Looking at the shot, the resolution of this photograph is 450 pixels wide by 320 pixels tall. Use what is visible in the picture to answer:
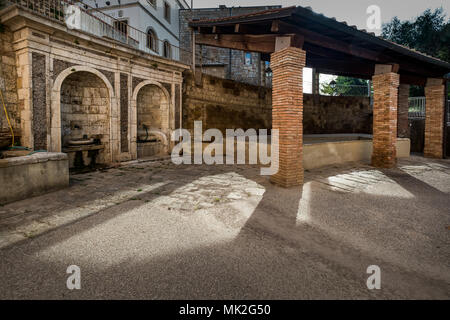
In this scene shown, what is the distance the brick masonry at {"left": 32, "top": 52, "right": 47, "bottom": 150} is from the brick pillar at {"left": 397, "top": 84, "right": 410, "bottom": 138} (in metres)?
15.3

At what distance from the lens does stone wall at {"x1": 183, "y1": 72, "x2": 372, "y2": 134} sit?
12.1m

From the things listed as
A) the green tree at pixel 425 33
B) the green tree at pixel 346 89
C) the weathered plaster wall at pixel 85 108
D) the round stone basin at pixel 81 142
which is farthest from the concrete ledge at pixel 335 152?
the green tree at pixel 346 89

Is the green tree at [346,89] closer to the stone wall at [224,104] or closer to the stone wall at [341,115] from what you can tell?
the stone wall at [341,115]

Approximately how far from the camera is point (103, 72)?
855 cm

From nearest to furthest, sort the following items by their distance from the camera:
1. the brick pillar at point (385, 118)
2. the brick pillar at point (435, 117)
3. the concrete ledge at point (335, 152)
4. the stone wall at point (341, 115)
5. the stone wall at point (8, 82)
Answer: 1. the stone wall at point (8, 82)
2. the brick pillar at point (385, 118)
3. the concrete ledge at point (335, 152)
4. the brick pillar at point (435, 117)
5. the stone wall at point (341, 115)

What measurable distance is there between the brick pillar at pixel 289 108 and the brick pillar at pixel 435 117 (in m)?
8.78

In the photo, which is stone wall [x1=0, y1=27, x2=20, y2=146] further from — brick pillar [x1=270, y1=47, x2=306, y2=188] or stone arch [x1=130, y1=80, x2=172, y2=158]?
brick pillar [x1=270, y1=47, x2=306, y2=188]

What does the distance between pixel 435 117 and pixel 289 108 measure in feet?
31.2

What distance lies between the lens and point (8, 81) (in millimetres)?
6535

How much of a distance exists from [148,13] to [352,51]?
1605 centimetres

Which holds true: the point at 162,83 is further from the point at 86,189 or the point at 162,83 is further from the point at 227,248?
the point at 227,248

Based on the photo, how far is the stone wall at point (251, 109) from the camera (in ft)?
39.5

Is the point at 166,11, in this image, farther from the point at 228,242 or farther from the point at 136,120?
the point at 228,242
